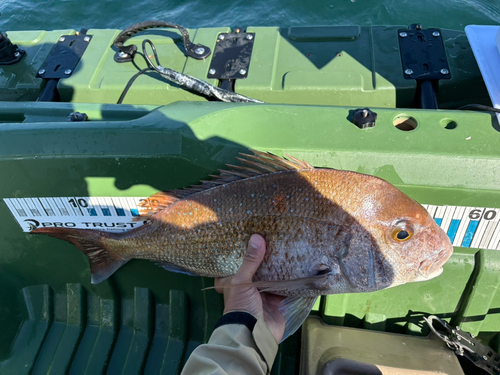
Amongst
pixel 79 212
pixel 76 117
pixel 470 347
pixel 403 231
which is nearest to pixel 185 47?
pixel 76 117

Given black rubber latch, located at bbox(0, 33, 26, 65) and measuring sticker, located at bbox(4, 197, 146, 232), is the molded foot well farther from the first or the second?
black rubber latch, located at bbox(0, 33, 26, 65)

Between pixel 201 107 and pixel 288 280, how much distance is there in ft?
3.18

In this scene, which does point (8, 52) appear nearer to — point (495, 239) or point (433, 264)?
point (433, 264)

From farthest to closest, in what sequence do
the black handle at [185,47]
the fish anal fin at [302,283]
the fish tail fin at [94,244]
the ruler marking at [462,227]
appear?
the black handle at [185,47]
the fish tail fin at [94,244]
the ruler marking at [462,227]
the fish anal fin at [302,283]

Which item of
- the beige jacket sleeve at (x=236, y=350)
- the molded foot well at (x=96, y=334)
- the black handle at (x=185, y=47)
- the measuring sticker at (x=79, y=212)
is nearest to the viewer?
the beige jacket sleeve at (x=236, y=350)

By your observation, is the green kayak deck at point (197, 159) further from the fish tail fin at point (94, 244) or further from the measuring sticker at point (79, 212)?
the fish tail fin at point (94, 244)

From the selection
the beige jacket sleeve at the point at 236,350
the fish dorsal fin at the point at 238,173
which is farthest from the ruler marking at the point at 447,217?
the beige jacket sleeve at the point at 236,350

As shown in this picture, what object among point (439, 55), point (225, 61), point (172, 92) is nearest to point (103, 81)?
point (172, 92)

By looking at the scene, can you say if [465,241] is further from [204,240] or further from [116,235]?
[116,235]

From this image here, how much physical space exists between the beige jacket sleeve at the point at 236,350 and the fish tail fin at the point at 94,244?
703mm

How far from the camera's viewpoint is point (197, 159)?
1802 mm

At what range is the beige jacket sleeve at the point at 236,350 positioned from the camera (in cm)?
147

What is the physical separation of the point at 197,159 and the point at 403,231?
0.97 m

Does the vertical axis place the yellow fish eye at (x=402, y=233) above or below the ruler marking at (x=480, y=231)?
above
